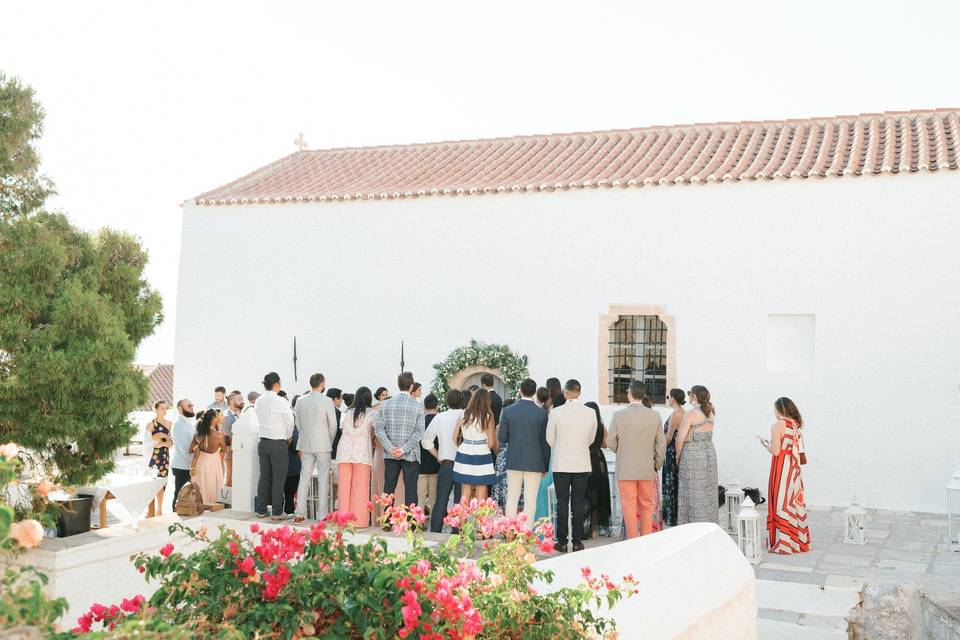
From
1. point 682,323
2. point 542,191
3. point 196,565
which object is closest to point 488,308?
point 542,191

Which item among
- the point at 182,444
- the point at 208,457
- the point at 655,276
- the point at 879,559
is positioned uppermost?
the point at 655,276

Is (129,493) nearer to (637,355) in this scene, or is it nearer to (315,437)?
(315,437)

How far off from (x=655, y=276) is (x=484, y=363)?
9.68ft

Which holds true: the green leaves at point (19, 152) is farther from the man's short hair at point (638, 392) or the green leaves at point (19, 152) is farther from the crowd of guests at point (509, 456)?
the man's short hair at point (638, 392)

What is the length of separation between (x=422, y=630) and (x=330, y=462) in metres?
6.09

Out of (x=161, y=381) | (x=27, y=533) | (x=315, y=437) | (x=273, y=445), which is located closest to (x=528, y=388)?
(x=315, y=437)

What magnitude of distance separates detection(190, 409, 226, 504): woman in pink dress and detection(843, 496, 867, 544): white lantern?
6.70 m

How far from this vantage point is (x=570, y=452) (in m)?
7.83

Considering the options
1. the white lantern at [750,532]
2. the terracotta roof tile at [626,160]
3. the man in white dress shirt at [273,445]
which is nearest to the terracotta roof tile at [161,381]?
the terracotta roof tile at [626,160]

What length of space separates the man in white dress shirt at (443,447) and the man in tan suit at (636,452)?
4.88 feet

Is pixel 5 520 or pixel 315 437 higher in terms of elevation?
pixel 5 520

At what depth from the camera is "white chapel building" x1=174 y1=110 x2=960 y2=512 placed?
1134 cm

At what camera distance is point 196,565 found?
11.0ft

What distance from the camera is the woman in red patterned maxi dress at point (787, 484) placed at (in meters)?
8.29
